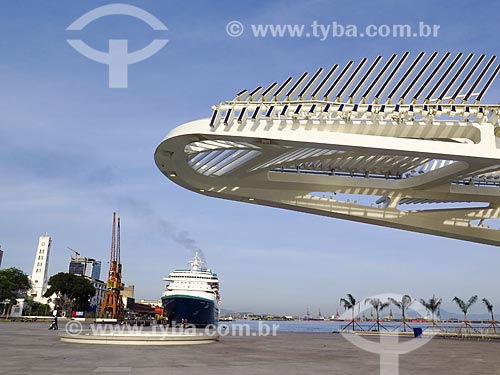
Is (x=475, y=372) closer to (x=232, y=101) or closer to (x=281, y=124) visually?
(x=281, y=124)

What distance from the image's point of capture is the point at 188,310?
55156 millimetres

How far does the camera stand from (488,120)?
56.2 ft

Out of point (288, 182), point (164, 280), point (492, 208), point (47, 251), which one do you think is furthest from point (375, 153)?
point (47, 251)

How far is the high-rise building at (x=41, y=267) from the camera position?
462 ft

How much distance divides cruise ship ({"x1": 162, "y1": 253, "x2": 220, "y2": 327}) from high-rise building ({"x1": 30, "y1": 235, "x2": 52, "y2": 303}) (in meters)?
96.2

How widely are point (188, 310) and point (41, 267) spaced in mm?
104892

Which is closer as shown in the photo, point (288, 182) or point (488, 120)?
point (488, 120)

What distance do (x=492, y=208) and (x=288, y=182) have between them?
12622 millimetres

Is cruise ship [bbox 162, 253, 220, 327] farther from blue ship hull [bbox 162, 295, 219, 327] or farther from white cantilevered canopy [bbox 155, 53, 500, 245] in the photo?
white cantilevered canopy [bbox 155, 53, 500, 245]

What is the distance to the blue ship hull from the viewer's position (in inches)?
2169

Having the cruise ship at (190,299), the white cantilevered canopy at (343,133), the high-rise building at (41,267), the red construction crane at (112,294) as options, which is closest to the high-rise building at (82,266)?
the high-rise building at (41,267)

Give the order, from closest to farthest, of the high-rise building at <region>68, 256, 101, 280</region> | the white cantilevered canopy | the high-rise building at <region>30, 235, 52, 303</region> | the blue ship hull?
the white cantilevered canopy, the blue ship hull, the high-rise building at <region>30, 235, 52, 303</region>, the high-rise building at <region>68, 256, 101, 280</region>
